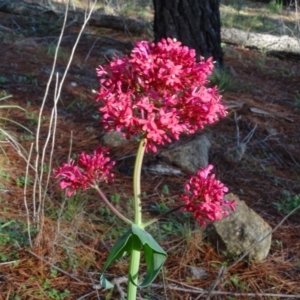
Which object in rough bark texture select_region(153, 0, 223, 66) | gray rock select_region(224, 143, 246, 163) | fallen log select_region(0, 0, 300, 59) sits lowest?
fallen log select_region(0, 0, 300, 59)

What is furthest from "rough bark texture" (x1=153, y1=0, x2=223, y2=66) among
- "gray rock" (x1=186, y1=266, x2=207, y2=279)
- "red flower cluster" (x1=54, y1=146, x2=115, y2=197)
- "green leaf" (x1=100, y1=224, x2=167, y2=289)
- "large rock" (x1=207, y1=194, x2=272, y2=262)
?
"green leaf" (x1=100, y1=224, x2=167, y2=289)

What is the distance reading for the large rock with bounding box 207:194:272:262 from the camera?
260 cm

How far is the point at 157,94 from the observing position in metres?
1.59

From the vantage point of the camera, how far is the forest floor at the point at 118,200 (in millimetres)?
2486

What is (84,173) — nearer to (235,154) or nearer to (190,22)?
(235,154)

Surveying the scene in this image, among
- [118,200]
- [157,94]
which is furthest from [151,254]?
[118,200]

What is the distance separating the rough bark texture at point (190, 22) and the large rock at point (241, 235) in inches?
101

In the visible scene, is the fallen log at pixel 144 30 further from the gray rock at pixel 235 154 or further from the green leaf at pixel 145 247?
the green leaf at pixel 145 247

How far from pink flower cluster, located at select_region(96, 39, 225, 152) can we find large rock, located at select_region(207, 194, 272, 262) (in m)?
1.07

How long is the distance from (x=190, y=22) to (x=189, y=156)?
6.19 feet

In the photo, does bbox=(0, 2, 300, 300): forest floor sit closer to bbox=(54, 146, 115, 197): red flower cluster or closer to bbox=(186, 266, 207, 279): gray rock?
bbox=(186, 266, 207, 279): gray rock

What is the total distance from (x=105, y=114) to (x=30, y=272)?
1.14m

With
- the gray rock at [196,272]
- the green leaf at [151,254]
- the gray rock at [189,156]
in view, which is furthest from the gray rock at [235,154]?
the green leaf at [151,254]

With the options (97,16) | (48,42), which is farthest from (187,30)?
(97,16)
